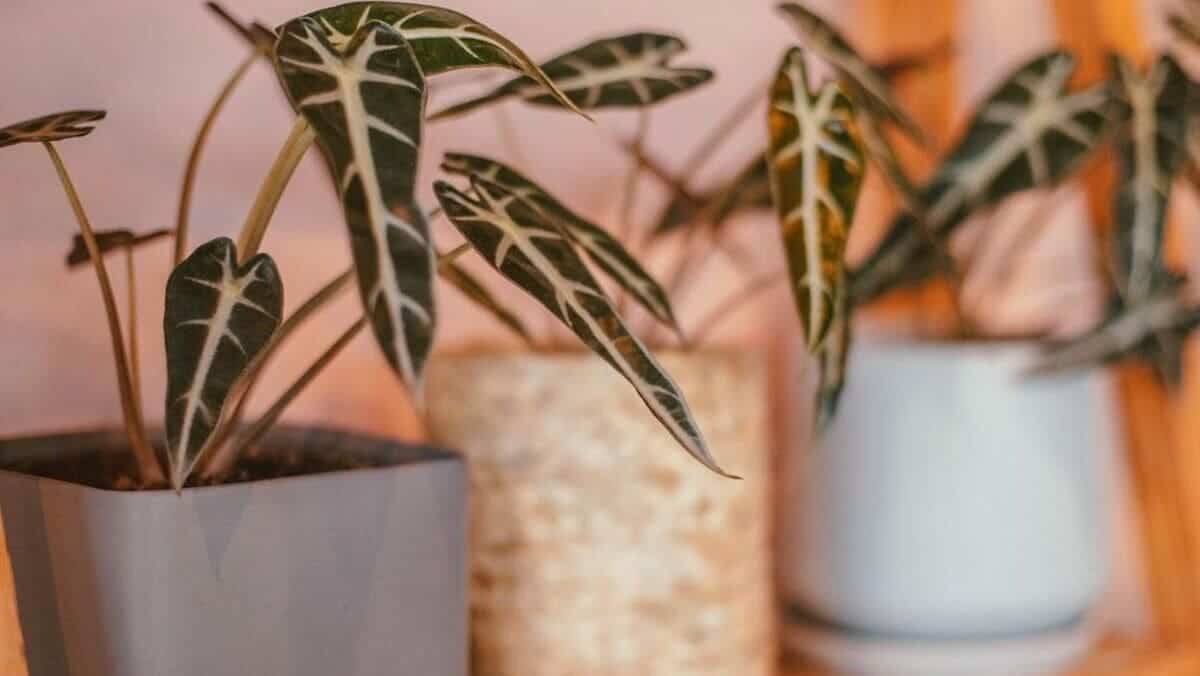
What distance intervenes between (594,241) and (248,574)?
0.75 ft

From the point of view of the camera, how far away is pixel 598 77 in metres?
0.64

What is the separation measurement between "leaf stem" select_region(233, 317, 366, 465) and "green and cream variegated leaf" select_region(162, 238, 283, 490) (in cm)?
9

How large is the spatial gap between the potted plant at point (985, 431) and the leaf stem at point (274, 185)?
33 centimetres

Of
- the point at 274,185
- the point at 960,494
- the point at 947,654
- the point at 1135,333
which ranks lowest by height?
the point at 947,654

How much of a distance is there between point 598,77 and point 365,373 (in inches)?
11.6

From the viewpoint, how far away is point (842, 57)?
0.66 m

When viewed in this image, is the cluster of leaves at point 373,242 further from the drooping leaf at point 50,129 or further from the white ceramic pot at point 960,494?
the white ceramic pot at point 960,494

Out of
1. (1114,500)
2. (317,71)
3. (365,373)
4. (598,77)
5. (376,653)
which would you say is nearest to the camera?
(317,71)

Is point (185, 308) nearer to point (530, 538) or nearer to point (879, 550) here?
point (530, 538)

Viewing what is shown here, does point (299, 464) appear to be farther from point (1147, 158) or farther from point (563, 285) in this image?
point (1147, 158)

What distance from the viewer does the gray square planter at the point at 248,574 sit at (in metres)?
0.48

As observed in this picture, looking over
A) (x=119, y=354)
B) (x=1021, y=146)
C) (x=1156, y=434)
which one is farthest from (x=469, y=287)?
(x=1156, y=434)

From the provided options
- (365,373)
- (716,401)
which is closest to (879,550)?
(716,401)

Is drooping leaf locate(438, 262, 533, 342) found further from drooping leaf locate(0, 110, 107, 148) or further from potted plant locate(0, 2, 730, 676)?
drooping leaf locate(0, 110, 107, 148)
